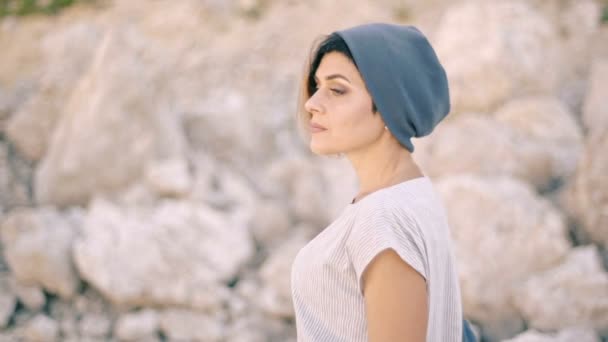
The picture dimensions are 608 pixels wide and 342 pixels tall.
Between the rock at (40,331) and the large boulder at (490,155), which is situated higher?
the large boulder at (490,155)

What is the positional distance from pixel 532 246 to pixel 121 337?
9.45ft

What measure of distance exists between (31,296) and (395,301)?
4.00 m

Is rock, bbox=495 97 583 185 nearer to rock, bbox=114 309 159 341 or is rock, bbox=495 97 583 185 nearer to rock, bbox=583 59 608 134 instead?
rock, bbox=583 59 608 134

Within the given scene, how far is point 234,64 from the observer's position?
8.46 meters

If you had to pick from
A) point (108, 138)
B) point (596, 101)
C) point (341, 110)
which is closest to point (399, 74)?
point (341, 110)

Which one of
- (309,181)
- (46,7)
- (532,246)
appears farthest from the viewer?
(46,7)

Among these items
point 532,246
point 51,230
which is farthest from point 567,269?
point 51,230

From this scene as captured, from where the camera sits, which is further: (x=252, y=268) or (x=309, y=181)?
(x=309, y=181)

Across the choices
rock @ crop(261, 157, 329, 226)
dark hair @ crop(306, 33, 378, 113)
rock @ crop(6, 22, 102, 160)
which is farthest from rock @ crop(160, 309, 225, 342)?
dark hair @ crop(306, 33, 378, 113)

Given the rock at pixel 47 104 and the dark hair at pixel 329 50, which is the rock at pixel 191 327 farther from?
the dark hair at pixel 329 50

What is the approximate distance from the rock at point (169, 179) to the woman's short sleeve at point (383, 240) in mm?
3795

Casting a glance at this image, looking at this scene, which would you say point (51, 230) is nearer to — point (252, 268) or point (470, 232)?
point (252, 268)

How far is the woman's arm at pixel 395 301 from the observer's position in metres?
1.33

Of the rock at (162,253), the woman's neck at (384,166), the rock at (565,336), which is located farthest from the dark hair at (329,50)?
the rock at (162,253)
